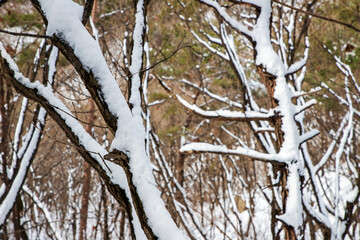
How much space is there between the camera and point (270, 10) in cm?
191

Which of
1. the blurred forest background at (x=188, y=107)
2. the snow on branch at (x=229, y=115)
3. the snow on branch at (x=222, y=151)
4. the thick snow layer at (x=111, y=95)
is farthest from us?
the blurred forest background at (x=188, y=107)

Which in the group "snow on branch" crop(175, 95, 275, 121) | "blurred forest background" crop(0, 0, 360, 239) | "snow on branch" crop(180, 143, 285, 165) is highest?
"blurred forest background" crop(0, 0, 360, 239)

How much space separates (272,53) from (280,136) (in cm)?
49

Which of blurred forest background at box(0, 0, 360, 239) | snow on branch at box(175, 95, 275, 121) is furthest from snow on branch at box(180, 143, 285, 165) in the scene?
snow on branch at box(175, 95, 275, 121)

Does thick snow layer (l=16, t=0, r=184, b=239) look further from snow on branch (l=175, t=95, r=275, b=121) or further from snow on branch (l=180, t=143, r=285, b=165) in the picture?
snow on branch (l=175, t=95, r=275, b=121)

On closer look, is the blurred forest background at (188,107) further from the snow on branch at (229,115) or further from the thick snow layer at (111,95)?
the thick snow layer at (111,95)

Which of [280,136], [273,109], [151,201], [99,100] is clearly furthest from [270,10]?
[151,201]

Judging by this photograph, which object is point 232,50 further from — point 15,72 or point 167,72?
point 167,72

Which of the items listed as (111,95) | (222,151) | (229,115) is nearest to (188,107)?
(229,115)

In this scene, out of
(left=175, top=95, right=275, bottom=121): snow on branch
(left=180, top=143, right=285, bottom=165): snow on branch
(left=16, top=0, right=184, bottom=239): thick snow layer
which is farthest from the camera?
(left=175, top=95, right=275, bottom=121): snow on branch

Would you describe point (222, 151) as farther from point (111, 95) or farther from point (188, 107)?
point (111, 95)

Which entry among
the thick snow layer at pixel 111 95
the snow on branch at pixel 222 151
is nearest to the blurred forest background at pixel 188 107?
the snow on branch at pixel 222 151

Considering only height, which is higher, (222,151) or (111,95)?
(111,95)

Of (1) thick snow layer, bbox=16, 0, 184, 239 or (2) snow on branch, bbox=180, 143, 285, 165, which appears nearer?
(1) thick snow layer, bbox=16, 0, 184, 239
